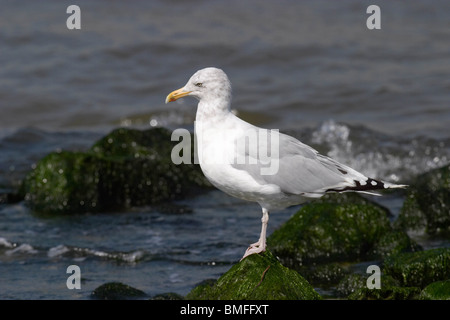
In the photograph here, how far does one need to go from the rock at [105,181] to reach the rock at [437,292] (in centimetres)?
501

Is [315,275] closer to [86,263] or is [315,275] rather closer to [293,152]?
[293,152]

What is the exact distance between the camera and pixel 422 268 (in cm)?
727

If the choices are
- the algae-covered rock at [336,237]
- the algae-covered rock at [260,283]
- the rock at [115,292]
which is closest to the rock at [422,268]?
the algae-covered rock at [336,237]

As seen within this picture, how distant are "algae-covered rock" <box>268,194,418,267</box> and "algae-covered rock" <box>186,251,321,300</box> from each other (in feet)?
6.84

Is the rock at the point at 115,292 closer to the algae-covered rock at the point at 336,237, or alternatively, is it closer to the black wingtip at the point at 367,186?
the algae-covered rock at the point at 336,237

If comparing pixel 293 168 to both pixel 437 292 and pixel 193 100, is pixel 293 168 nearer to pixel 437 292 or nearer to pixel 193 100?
pixel 437 292

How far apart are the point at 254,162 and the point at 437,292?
1.75 metres

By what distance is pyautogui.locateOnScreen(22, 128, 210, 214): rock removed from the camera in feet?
33.9

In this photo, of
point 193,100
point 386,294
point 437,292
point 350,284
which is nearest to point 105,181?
point 350,284

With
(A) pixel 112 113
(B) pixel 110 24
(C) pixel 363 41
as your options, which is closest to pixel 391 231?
(A) pixel 112 113

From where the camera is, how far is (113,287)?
7602 millimetres

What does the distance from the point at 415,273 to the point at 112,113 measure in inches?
377

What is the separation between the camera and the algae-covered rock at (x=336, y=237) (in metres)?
8.38
